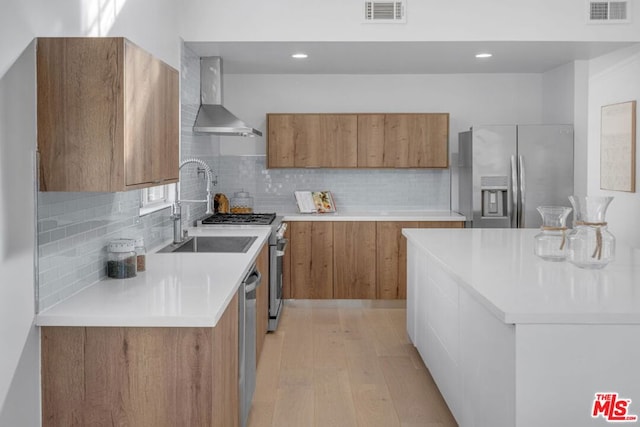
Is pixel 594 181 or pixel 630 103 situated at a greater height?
pixel 630 103

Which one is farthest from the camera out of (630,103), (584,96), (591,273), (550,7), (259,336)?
(630,103)

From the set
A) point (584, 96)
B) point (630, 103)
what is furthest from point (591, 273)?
point (630, 103)

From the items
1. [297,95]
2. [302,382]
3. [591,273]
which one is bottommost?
[302,382]

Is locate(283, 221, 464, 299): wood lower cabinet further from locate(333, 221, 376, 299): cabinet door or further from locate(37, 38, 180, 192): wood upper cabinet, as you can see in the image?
locate(37, 38, 180, 192): wood upper cabinet

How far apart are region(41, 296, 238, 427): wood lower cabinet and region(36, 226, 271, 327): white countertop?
0.16 ft

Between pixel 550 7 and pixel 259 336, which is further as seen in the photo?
pixel 550 7

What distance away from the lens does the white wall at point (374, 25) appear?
5352 mm

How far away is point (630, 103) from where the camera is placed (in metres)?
7.02

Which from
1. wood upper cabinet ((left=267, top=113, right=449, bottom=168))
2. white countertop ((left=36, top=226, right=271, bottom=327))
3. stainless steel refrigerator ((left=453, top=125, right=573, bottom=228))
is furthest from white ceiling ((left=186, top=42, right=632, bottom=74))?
white countertop ((left=36, top=226, right=271, bottom=327))

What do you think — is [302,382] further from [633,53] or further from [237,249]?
[633,53]

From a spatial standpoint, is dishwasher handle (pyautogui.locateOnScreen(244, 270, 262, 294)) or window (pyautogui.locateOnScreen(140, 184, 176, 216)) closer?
dishwasher handle (pyautogui.locateOnScreen(244, 270, 262, 294))

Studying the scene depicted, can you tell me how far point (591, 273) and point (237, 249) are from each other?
2162 mm

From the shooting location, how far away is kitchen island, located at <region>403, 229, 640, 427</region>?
2416mm

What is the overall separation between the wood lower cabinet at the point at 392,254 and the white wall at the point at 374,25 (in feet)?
6.54
